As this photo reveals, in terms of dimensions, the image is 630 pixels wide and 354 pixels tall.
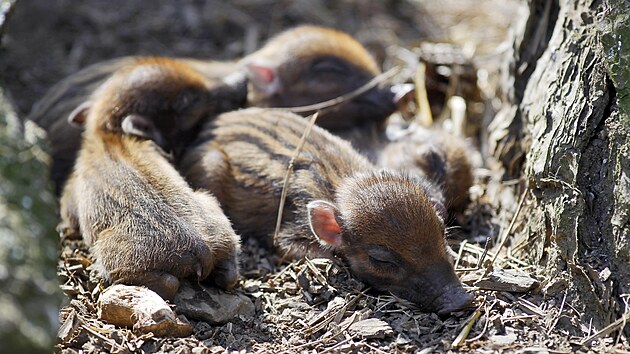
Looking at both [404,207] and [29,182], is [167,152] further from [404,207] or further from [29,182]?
[29,182]

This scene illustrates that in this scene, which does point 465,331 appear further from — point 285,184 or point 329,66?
point 329,66

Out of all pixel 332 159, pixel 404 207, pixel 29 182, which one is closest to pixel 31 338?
pixel 29 182

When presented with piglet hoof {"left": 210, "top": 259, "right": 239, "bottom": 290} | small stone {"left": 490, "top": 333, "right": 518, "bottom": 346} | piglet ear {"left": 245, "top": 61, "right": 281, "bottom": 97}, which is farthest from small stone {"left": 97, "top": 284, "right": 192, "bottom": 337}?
piglet ear {"left": 245, "top": 61, "right": 281, "bottom": 97}

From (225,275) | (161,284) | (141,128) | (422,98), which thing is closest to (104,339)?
(161,284)

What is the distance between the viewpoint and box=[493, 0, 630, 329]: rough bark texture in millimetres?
4059

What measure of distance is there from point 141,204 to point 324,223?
3.69 feet

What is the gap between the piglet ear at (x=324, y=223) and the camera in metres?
4.88

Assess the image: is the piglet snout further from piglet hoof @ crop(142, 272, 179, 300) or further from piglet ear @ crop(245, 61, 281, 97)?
piglet ear @ crop(245, 61, 281, 97)

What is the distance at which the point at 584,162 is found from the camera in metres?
4.33

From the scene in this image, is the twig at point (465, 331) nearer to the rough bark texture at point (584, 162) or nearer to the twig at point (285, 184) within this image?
the rough bark texture at point (584, 162)

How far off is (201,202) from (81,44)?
12.3 ft

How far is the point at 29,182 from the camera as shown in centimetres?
330

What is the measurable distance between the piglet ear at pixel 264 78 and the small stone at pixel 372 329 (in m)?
3.01

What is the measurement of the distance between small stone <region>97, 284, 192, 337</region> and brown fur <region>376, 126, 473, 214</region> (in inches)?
88.1
